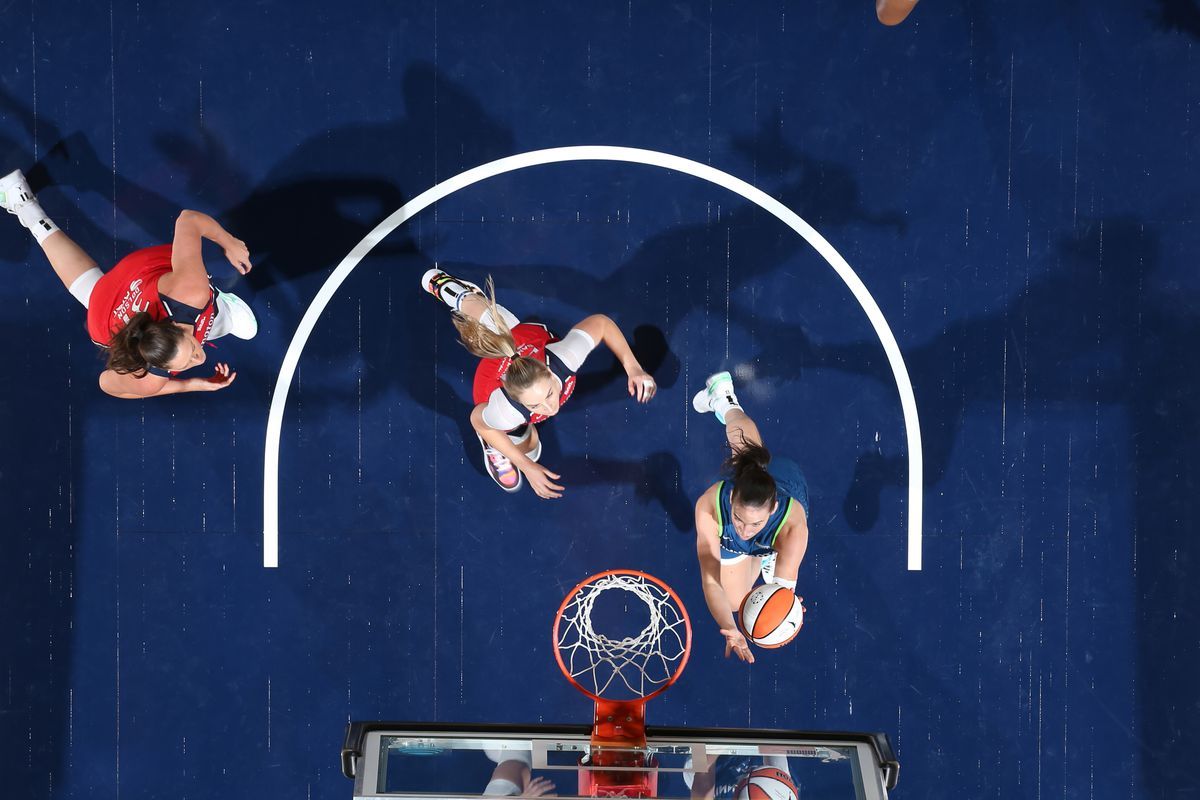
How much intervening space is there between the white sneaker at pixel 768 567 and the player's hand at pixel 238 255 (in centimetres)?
393

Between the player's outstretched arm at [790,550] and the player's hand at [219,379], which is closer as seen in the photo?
the player's outstretched arm at [790,550]

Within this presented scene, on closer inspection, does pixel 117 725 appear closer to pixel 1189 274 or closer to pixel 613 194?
pixel 613 194


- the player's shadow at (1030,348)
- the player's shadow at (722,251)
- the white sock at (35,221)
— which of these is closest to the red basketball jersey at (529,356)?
the player's shadow at (722,251)

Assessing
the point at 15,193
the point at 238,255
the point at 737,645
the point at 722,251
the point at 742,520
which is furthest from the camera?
the point at 722,251

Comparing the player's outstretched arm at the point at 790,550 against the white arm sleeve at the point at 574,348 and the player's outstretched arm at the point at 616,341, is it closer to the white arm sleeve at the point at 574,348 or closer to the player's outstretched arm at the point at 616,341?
the player's outstretched arm at the point at 616,341

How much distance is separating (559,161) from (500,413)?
1869mm

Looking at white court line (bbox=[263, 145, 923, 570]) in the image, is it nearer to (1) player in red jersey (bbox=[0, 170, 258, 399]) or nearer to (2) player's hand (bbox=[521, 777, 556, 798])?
(1) player in red jersey (bbox=[0, 170, 258, 399])

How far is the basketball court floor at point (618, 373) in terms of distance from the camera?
6.33 metres

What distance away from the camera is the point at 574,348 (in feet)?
19.3

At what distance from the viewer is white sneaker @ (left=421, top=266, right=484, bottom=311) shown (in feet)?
20.0

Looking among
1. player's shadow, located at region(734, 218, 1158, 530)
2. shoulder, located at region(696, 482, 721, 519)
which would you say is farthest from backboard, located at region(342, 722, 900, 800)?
player's shadow, located at region(734, 218, 1158, 530)

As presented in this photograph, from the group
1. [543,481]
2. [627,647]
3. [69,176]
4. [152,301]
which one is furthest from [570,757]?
[69,176]

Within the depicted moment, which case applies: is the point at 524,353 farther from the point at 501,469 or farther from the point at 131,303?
the point at 131,303

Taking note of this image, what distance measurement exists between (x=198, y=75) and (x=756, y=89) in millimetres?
3932
